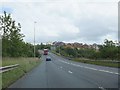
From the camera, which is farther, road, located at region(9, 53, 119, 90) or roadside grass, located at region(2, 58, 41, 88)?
roadside grass, located at region(2, 58, 41, 88)

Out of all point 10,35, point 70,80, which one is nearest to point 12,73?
point 70,80

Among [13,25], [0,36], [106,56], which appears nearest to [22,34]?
[13,25]

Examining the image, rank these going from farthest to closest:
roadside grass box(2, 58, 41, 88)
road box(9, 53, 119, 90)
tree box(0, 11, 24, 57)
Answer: tree box(0, 11, 24, 57)
roadside grass box(2, 58, 41, 88)
road box(9, 53, 119, 90)

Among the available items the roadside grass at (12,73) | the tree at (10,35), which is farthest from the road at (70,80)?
the tree at (10,35)

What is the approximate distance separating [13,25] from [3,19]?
2085 mm

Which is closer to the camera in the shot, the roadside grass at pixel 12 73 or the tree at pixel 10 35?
the roadside grass at pixel 12 73

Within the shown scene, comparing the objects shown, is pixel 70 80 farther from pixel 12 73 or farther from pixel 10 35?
pixel 10 35

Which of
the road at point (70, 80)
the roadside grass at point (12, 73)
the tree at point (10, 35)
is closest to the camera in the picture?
the road at point (70, 80)

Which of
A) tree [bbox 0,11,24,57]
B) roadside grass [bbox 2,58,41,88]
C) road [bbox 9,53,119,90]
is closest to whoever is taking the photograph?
road [bbox 9,53,119,90]

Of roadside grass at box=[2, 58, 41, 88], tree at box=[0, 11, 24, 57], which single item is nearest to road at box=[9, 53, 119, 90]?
roadside grass at box=[2, 58, 41, 88]

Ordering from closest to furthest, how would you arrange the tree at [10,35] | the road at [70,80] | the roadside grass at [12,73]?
the road at [70,80] → the roadside grass at [12,73] → the tree at [10,35]

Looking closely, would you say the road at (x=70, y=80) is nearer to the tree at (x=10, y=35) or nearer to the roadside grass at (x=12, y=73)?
the roadside grass at (x=12, y=73)

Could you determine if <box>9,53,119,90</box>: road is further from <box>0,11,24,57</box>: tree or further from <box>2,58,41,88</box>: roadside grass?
<box>0,11,24,57</box>: tree

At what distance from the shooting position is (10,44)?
62.5 m
